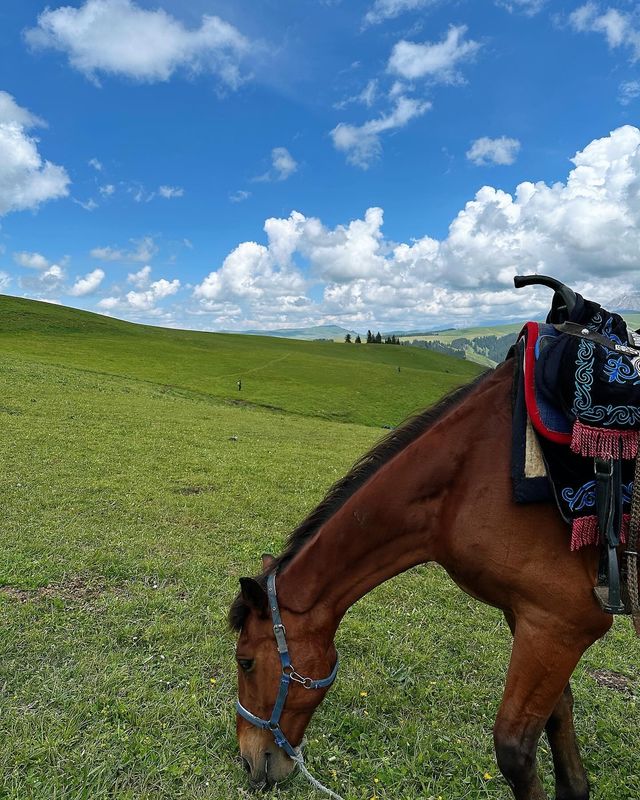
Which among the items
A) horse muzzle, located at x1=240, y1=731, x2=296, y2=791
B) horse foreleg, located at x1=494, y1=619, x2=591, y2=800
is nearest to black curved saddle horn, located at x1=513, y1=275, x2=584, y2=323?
horse foreleg, located at x1=494, y1=619, x2=591, y2=800

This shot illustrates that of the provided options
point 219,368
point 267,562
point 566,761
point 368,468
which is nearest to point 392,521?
point 368,468

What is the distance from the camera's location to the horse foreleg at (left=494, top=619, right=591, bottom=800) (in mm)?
2184

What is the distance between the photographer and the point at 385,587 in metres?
6.24

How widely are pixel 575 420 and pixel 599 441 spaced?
14 cm

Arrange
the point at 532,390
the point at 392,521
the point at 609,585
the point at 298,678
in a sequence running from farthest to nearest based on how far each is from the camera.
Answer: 1. the point at 392,521
2. the point at 298,678
3. the point at 532,390
4. the point at 609,585

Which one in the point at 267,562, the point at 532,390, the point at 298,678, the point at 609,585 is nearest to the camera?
the point at 609,585

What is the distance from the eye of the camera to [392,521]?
2555 mm

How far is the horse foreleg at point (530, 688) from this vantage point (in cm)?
218

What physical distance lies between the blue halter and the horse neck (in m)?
0.08

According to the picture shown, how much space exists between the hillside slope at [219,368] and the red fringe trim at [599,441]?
2685 cm

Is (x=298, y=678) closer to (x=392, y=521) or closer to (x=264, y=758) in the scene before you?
(x=264, y=758)

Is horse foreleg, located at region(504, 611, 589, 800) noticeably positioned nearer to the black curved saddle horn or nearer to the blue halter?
the blue halter

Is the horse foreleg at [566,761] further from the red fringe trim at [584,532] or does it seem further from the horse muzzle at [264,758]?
the horse muzzle at [264,758]

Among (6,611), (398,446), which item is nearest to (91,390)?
(6,611)
